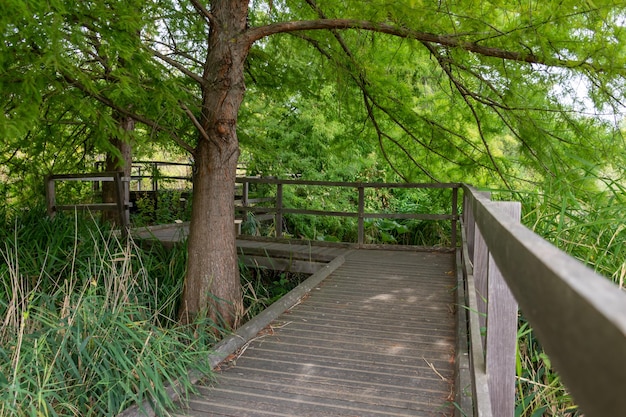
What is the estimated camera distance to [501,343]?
1.89 meters

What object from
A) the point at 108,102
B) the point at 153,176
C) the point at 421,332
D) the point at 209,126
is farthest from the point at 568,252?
the point at 153,176

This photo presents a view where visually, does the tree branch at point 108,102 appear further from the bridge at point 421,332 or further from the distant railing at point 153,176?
the distant railing at point 153,176

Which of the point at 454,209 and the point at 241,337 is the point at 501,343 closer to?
the point at 241,337

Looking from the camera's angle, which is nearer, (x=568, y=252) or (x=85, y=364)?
(x=568, y=252)

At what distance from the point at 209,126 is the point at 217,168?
467mm

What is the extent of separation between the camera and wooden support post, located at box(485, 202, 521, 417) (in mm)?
1840

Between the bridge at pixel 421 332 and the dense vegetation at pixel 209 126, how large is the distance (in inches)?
15.3

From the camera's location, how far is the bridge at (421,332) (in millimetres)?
547

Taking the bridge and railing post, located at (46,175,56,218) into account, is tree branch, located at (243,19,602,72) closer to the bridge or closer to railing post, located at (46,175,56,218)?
the bridge

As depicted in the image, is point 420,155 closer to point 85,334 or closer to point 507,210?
point 85,334

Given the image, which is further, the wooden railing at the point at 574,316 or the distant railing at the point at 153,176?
the distant railing at the point at 153,176

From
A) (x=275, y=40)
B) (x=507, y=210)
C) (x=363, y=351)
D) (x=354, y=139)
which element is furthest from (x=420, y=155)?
(x=507, y=210)

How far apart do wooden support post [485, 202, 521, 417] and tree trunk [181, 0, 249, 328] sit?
4.17 meters

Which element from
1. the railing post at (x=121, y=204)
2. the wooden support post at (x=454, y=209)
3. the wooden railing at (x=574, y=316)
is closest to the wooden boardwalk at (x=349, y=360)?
the wooden support post at (x=454, y=209)
